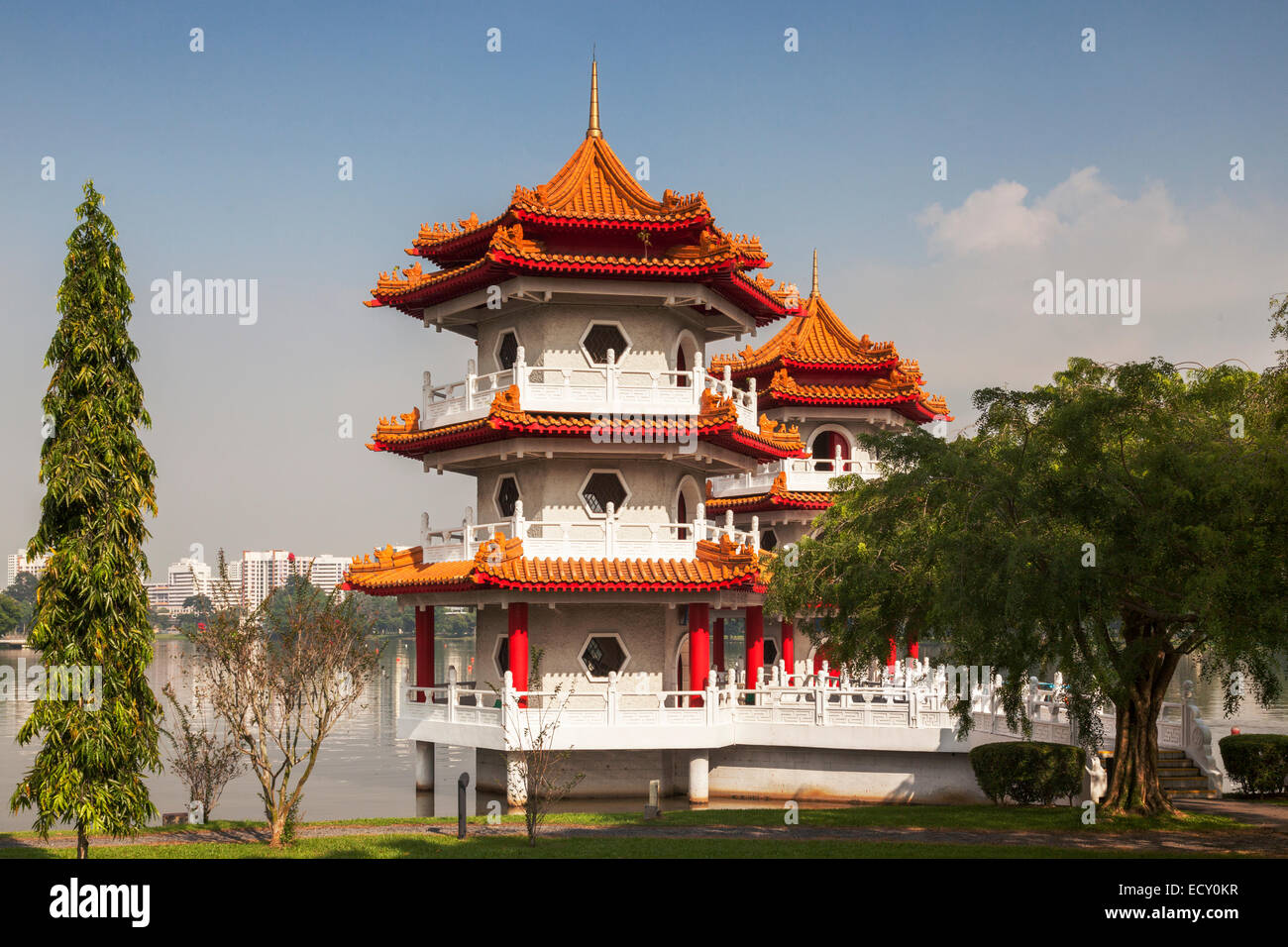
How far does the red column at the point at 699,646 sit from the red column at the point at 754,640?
13.5 feet

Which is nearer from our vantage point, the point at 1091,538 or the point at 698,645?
the point at 1091,538

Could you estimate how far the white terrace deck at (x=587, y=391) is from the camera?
27797mm

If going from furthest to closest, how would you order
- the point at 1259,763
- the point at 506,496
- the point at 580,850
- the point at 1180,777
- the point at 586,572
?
the point at 506,496 < the point at 586,572 < the point at 1180,777 < the point at 1259,763 < the point at 580,850

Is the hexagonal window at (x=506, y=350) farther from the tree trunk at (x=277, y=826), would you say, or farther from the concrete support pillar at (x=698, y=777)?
the tree trunk at (x=277, y=826)

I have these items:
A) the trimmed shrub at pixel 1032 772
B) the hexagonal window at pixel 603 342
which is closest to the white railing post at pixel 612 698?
the hexagonal window at pixel 603 342

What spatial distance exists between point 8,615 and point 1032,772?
5768 inches

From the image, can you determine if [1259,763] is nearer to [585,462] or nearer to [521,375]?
[585,462]

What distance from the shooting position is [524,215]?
92.1 feet

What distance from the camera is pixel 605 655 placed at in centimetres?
Answer: 2903

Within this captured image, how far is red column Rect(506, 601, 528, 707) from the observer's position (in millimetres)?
27297

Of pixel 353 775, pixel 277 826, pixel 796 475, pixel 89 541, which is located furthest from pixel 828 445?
pixel 89 541

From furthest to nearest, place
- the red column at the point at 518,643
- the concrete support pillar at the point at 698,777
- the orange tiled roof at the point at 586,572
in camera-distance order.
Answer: the concrete support pillar at the point at 698,777
the red column at the point at 518,643
the orange tiled roof at the point at 586,572
